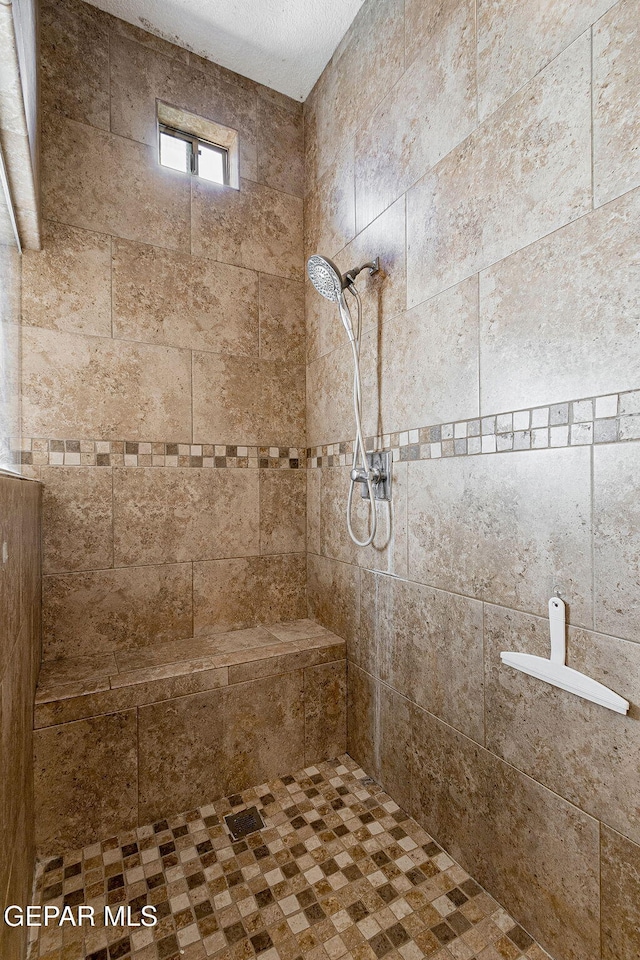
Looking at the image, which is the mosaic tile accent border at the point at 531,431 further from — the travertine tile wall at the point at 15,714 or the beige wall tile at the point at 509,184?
the travertine tile wall at the point at 15,714

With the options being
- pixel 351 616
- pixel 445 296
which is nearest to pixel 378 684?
A: pixel 351 616

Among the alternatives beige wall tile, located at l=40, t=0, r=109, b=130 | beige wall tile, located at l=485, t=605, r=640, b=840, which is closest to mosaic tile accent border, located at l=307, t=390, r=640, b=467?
beige wall tile, located at l=485, t=605, r=640, b=840

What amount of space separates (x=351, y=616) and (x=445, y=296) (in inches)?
51.6

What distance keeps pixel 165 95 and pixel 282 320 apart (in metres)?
1.08

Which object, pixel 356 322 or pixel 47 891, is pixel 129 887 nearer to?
pixel 47 891

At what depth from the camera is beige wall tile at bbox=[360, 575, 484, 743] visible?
131 centimetres

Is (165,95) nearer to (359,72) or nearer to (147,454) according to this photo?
(359,72)

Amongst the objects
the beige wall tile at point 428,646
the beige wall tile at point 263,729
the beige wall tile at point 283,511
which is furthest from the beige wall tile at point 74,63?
the beige wall tile at point 263,729

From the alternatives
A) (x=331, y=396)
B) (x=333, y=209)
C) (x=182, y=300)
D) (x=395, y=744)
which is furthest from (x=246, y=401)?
(x=395, y=744)

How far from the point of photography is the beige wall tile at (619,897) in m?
0.92

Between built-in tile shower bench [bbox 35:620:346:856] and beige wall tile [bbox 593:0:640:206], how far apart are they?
1770 millimetres

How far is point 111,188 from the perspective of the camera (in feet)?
6.19

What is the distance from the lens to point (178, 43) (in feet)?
6.60

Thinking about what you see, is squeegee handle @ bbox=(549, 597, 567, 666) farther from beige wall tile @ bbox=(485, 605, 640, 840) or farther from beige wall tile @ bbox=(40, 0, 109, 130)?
beige wall tile @ bbox=(40, 0, 109, 130)
